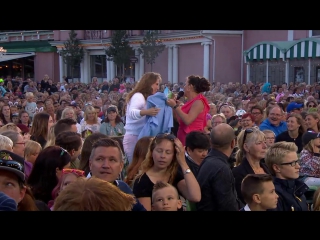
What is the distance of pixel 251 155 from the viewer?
4.88 m

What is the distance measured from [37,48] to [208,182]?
37.5m

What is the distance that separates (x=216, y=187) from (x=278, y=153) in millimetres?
902

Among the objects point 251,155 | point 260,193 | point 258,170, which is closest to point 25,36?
point 251,155

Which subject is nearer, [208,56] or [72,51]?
[208,56]

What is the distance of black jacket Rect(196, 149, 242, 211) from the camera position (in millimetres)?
3957

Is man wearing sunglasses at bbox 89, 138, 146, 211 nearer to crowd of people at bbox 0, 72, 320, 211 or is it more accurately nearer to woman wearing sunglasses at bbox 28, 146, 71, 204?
crowd of people at bbox 0, 72, 320, 211

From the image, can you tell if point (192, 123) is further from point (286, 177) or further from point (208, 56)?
point (208, 56)

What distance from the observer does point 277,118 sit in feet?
25.2

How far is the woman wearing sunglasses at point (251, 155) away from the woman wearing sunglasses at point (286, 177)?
0.60ft

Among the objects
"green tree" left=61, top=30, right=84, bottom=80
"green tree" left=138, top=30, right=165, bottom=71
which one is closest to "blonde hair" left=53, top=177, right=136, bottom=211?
"green tree" left=138, top=30, right=165, bottom=71

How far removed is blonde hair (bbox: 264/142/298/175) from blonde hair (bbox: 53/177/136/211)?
2444mm

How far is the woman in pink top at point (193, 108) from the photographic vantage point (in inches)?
243

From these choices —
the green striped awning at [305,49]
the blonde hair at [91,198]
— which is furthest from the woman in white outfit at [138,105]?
the green striped awning at [305,49]

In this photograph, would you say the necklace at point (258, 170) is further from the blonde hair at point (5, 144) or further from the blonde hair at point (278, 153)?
the blonde hair at point (5, 144)
